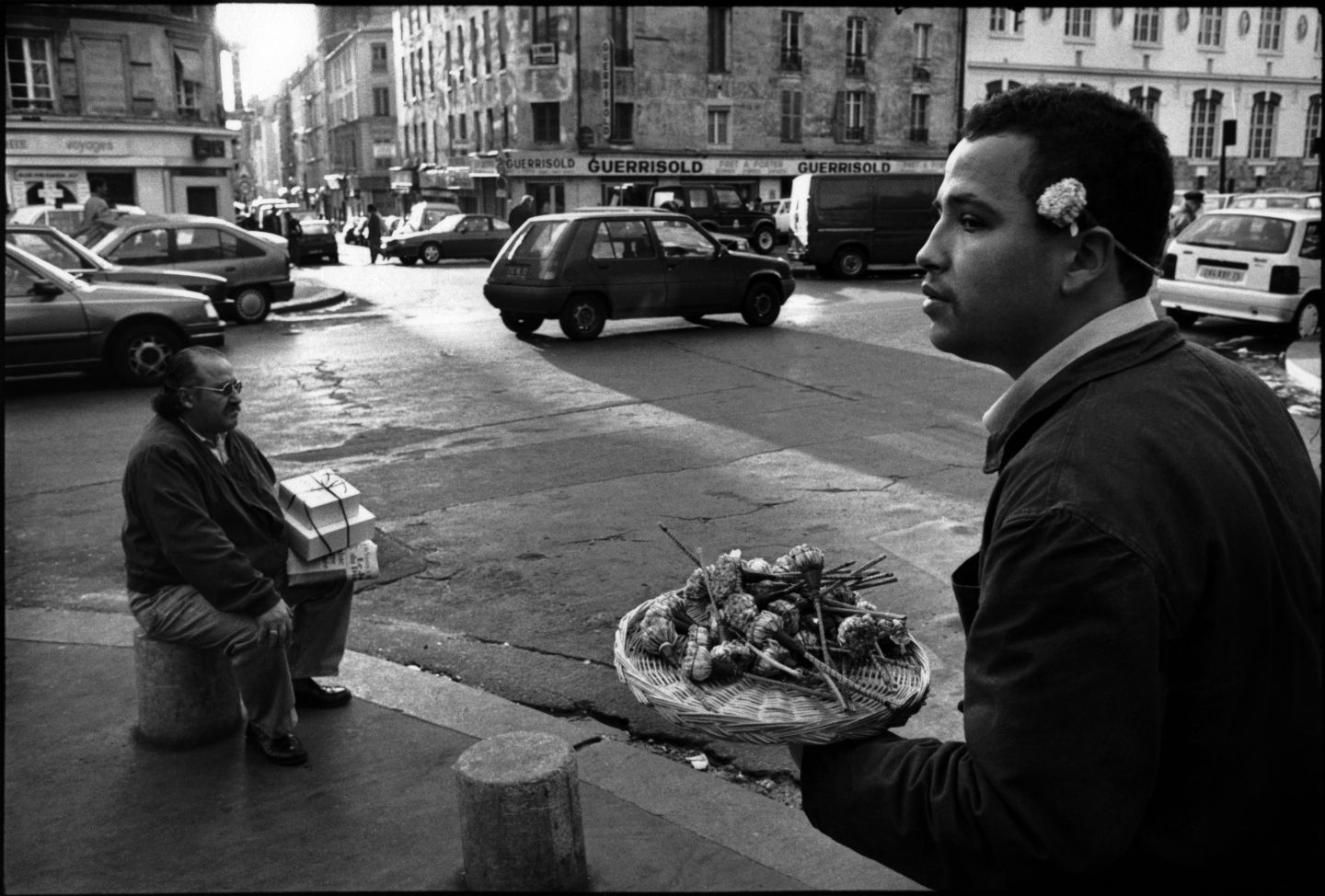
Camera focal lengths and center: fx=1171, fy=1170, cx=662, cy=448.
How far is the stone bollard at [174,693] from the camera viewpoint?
14.6ft

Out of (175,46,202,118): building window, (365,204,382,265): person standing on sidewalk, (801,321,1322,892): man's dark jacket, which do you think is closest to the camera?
(801,321,1322,892): man's dark jacket

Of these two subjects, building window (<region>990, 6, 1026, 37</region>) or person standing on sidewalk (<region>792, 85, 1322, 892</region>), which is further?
building window (<region>990, 6, 1026, 37</region>)

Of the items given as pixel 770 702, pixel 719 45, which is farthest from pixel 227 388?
pixel 719 45

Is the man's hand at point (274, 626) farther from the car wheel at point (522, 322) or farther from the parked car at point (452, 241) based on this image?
the parked car at point (452, 241)

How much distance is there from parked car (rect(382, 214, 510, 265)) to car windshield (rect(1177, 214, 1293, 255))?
2019cm

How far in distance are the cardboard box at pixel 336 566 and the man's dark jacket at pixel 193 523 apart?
6.3 inches

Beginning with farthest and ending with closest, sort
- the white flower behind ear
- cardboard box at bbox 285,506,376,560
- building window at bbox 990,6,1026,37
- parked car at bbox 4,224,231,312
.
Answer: building window at bbox 990,6,1026,37 < parked car at bbox 4,224,231,312 < cardboard box at bbox 285,506,376,560 < the white flower behind ear

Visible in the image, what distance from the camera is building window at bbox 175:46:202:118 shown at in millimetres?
39969

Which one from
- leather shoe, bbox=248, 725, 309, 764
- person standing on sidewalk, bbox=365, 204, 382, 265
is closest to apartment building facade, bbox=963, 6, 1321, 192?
person standing on sidewalk, bbox=365, 204, 382, 265

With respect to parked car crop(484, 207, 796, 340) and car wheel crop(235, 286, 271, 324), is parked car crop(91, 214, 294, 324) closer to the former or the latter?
car wheel crop(235, 286, 271, 324)

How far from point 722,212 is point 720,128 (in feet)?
46.5

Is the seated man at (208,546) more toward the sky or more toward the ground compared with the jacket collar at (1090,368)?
more toward the ground

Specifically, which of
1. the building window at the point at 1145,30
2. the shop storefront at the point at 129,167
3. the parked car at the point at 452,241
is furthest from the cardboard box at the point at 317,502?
the building window at the point at 1145,30

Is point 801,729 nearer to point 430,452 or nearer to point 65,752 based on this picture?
point 65,752
